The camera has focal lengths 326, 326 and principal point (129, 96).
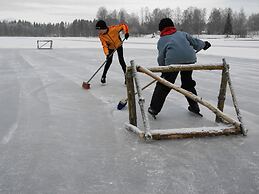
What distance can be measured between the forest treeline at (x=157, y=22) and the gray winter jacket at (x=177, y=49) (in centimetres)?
5917

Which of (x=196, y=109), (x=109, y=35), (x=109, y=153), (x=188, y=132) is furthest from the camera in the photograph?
(x=109, y=35)

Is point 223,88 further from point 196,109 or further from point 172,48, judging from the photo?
point 172,48

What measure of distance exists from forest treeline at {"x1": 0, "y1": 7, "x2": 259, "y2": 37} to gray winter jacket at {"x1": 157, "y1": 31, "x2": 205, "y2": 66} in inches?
2330

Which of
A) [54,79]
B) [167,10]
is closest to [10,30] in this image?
[167,10]

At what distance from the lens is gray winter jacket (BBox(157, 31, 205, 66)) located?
4.46 meters

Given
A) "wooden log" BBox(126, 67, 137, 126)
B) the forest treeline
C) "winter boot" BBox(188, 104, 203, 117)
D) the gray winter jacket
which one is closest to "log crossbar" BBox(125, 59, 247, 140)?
"wooden log" BBox(126, 67, 137, 126)

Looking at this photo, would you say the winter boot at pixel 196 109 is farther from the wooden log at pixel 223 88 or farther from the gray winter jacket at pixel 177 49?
the gray winter jacket at pixel 177 49

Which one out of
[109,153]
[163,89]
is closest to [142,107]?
[109,153]

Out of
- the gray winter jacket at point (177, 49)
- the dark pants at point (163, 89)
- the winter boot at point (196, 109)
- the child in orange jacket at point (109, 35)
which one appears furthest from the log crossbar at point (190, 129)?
the child in orange jacket at point (109, 35)

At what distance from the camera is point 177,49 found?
4461 millimetres

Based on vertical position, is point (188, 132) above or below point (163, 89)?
below

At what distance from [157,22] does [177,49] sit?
93.4m

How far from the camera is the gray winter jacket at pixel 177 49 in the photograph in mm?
4461

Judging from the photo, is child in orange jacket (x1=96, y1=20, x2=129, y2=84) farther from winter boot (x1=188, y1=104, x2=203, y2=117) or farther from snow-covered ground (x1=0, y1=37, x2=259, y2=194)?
winter boot (x1=188, y1=104, x2=203, y2=117)
